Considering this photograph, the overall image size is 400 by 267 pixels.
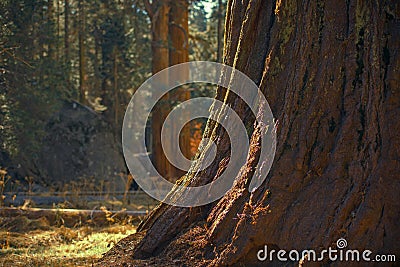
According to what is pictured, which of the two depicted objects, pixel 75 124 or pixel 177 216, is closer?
pixel 177 216

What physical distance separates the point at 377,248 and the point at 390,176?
1.72ft

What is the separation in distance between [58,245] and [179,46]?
31.0ft

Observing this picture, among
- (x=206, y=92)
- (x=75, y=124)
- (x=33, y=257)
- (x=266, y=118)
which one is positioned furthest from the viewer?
(x=206, y=92)

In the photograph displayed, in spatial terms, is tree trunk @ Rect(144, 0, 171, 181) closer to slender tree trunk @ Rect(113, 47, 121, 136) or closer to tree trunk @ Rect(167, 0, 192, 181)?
tree trunk @ Rect(167, 0, 192, 181)

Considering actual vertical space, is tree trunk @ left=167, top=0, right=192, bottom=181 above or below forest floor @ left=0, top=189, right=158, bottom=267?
above

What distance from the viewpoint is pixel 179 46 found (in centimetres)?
1636

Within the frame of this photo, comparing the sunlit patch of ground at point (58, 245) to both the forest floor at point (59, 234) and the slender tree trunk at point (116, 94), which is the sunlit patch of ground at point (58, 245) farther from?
the slender tree trunk at point (116, 94)

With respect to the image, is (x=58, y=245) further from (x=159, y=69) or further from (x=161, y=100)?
(x=159, y=69)

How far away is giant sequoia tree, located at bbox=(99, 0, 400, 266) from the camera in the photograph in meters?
4.24

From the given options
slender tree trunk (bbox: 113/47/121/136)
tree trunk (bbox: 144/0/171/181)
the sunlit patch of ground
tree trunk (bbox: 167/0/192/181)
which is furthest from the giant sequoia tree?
slender tree trunk (bbox: 113/47/121/136)

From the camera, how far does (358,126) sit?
4391mm

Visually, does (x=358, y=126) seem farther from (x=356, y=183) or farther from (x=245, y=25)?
(x=245, y=25)

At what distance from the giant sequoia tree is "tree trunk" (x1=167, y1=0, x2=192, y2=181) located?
11021 mm

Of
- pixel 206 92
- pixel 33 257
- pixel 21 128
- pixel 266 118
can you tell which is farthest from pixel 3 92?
pixel 206 92
